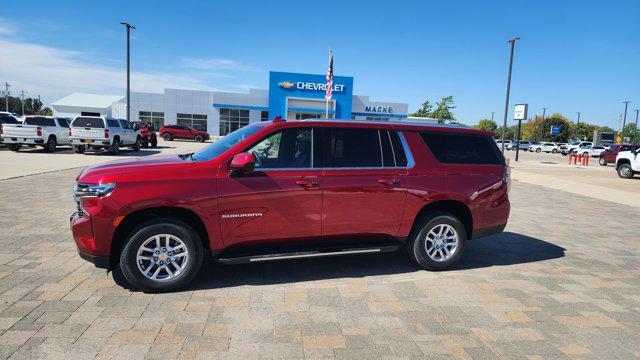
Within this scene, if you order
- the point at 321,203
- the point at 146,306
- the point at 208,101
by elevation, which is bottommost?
the point at 146,306

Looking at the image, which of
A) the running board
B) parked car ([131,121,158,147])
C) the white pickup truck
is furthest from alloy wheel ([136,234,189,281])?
parked car ([131,121,158,147])

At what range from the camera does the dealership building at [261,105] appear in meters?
47.8

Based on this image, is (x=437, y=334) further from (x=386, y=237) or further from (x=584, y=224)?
(x=584, y=224)

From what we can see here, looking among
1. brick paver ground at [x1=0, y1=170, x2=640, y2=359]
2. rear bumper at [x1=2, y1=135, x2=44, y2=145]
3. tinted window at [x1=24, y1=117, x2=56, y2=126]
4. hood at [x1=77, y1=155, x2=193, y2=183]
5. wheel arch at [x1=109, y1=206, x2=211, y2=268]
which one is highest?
tinted window at [x1=24, y1=117, x2=56, y2=126]

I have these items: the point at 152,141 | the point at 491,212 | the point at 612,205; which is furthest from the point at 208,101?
the point at 491,212

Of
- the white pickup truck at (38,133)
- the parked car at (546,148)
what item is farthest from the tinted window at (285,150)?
the parked car at (546,148)

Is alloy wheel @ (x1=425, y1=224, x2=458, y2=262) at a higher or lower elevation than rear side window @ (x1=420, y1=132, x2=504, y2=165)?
lower

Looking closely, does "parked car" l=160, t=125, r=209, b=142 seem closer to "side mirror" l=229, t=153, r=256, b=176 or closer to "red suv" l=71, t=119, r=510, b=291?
"red suv" l=71, t=119, r=510, b=291

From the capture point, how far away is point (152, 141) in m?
29.4

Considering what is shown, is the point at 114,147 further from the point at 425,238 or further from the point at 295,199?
the point at 425,238

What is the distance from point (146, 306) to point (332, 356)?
73.9 inches

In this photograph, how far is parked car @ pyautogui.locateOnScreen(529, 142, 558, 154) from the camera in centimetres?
5497

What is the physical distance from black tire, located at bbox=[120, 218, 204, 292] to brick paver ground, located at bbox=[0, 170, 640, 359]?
13 cm

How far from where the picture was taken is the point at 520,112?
95.6 feet
